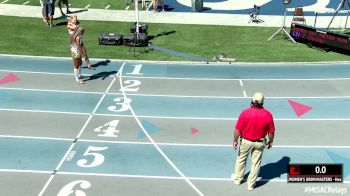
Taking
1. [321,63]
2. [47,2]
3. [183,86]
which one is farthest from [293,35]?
[47,2]

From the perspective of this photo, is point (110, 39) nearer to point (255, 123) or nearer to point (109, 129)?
point (109, 129)

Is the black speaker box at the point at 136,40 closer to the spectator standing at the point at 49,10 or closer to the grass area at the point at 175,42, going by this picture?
the grass area at the point at 175,42

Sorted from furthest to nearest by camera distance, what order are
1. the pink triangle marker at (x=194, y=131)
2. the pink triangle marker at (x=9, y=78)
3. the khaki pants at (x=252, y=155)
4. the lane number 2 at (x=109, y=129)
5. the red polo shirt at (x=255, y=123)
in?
the pink triangle marker at (x=9, y=78), the pink triangle marker at (x=194, y=131), the lane number 2 at (x=109, y=129), the khaki pants at (x=252, y=155), the red polo shirt at (x=255, y=123)

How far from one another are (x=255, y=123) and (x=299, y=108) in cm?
569

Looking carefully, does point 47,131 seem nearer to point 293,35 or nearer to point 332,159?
point 332,159

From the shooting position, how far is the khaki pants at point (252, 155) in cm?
902

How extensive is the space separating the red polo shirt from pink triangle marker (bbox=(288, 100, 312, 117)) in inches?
198

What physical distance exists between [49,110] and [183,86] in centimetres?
468

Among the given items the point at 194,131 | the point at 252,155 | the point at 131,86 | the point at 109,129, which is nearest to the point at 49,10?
the point at 131,86

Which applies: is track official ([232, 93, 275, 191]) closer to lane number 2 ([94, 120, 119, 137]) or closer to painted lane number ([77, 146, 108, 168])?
painted lane number ([77, 146, 108, 168])

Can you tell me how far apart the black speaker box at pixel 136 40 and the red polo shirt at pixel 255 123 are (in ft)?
38.3

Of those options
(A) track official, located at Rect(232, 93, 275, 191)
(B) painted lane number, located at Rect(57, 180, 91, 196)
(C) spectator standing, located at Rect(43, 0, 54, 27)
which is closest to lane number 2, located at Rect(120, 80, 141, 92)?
(B) painted lane number, located at Rect(57, 180, 91, 196)

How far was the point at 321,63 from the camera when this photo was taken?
18.0 metres

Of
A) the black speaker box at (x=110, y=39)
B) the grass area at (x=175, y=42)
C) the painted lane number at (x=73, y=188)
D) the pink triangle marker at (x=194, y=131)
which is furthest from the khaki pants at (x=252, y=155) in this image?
the black speaker box at (x=110, y=39)
